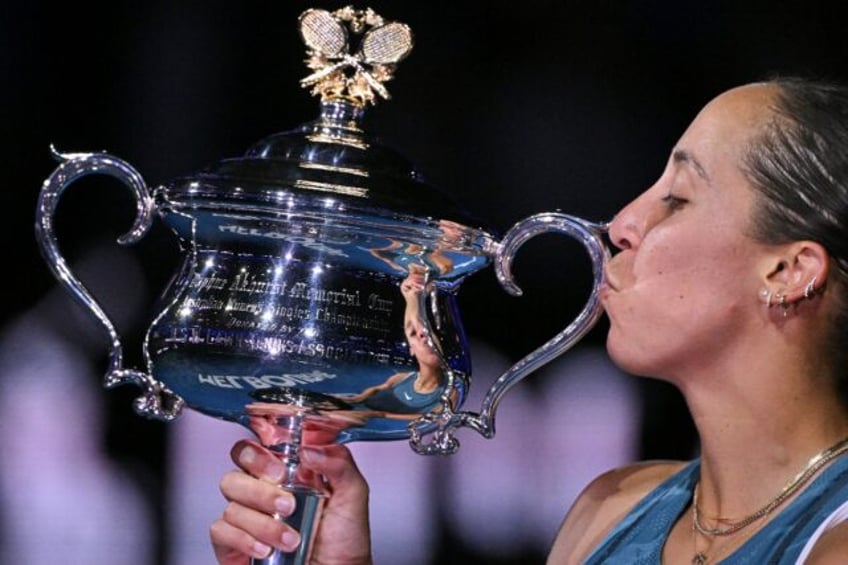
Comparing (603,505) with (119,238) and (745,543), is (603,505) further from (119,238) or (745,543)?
(119,238)

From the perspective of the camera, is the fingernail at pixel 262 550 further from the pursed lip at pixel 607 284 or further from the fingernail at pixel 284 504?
the pursed lip at pixel 607 284

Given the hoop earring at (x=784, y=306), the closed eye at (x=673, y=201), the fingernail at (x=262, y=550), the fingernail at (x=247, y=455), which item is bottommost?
the fingernail at (x=262, y=550)

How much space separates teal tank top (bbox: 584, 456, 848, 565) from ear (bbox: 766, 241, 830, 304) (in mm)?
151

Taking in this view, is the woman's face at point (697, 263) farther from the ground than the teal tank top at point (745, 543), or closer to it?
farther from the ground

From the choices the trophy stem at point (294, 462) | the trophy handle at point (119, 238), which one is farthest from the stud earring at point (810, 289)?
the trophy handle at point (119, 238)

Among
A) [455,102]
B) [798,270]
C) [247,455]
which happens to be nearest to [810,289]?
[798,270]

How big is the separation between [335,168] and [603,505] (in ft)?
1.69

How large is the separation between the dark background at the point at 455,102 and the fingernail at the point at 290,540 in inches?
31.9

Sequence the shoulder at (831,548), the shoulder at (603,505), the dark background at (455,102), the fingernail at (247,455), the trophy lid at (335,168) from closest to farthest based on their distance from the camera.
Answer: the shoulder at (831,548)
the trophy lid at (335,168)
the fingernail at (247,455)
the shoulder at (603,505)
the dark background at (455,102)

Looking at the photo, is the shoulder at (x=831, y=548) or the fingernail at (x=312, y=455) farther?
the fingernail at (x=312, y=455)

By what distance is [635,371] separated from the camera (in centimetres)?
146

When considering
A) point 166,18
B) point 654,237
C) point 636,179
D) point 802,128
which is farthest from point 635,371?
point 166,18

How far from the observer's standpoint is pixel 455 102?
2.30m

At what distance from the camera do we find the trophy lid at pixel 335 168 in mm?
1374
